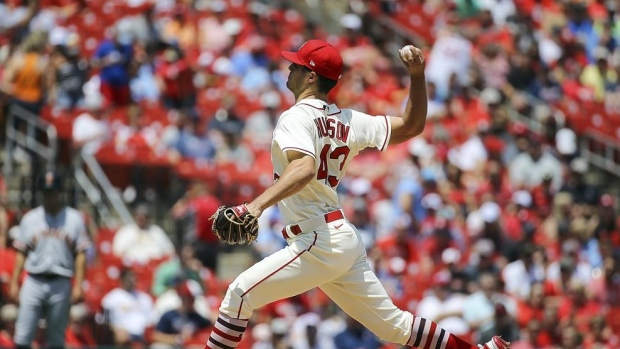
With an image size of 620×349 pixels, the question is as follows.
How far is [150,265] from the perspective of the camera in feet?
42.8

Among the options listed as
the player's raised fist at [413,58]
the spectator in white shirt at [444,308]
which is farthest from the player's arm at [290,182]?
the spectator in white shirt at [444,308]

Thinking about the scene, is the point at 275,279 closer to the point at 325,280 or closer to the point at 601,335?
the point at 325,280

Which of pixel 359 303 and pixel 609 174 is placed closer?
pixel 359 303

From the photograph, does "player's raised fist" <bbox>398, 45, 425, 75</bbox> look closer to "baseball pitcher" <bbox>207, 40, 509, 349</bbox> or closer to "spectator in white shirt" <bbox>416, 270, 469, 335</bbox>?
"baseball pitcher" <bbox>207, 40, 509, 349</bbox>

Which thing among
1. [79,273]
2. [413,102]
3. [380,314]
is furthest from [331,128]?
[79,273]

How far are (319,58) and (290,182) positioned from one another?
32.1 inches

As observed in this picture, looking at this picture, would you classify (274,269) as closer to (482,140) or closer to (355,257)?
(355,257)

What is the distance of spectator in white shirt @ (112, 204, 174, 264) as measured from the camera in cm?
1325

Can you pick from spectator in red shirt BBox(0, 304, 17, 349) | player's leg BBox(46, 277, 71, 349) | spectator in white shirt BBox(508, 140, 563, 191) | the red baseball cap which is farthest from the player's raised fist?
spectator in white shirt BBox(508, 140, 563, 191)

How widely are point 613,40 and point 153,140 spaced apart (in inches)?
333

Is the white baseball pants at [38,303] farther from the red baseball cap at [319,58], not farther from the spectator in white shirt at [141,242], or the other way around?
the red baseball cap at [319,58]

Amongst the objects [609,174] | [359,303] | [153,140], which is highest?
[359,303]

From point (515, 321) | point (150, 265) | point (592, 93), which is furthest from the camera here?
point (592, 93)

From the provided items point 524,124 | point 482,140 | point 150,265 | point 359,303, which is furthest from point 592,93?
point 359,303
